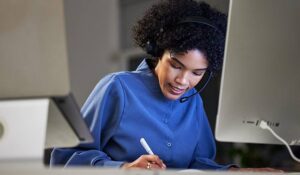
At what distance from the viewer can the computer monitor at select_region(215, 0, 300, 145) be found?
0.88m

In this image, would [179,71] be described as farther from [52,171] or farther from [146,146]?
[52,171]

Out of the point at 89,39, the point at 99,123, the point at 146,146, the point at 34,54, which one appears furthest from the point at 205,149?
the point at 34,54

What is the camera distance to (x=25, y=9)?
0.69 metres

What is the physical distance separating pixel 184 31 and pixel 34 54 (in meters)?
0.40

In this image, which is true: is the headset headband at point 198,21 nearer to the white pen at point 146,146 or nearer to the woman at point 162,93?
the woman at point 162,93

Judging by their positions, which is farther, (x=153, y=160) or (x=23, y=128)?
(x=153, y=160)

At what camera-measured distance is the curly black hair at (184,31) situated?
3.17 feet

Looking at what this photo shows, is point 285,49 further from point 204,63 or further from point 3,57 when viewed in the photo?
point 3,57

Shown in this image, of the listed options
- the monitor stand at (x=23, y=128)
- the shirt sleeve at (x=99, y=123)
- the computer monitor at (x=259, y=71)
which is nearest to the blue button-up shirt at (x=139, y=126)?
the shirt sleeve at (x=99, y=123)

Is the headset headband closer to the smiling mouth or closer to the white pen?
the smiling mouth

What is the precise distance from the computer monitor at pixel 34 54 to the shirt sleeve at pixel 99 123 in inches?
8.7

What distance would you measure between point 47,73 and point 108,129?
0.31m

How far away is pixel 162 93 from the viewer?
3.24 ft

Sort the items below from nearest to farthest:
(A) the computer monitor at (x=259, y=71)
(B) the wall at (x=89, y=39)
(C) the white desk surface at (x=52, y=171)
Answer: (C) the white desk surface at (x=52, y=171) → (A) the computer monitor at (x=259, y=71) → (B) the wall at (x=89, y=39)
